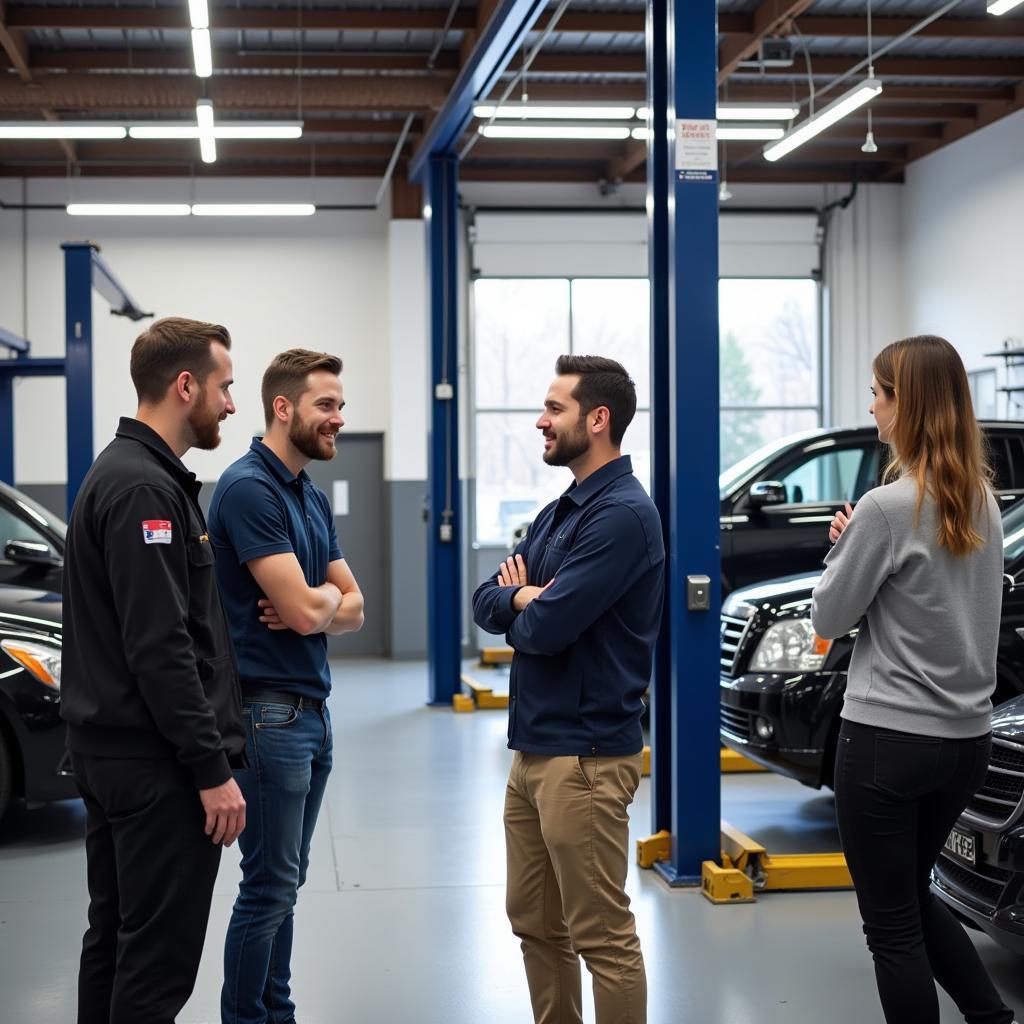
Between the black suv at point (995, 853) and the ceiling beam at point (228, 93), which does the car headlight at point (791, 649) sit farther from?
the ceiling beam at point (228, 93)

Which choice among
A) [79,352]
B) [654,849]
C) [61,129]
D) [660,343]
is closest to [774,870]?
[654,849]

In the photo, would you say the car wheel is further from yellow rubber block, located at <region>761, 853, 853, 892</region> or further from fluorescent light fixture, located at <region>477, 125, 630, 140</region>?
fluorescent light fixture, located at <region>477, 125, 630, 140</region>

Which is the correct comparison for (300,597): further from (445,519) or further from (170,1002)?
(445,519)

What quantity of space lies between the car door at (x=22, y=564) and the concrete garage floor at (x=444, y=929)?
1183 mm

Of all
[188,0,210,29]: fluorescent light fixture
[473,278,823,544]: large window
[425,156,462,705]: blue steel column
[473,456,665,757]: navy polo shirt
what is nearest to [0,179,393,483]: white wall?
[473,278,823,544]: large window

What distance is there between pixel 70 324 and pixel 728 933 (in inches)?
218

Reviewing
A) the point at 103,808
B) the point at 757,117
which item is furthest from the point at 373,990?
the point at 757,117

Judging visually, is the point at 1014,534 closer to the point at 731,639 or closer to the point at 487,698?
the point at 731,639

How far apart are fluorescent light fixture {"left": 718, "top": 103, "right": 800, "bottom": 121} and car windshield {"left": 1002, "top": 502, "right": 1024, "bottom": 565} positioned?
16.7 feet

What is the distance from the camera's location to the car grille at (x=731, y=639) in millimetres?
5691

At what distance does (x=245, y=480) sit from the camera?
303cm

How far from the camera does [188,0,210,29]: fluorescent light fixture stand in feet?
23.3

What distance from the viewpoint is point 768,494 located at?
7691 mm

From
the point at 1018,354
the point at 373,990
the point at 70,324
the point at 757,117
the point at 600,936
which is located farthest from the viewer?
the point at 1018,354
